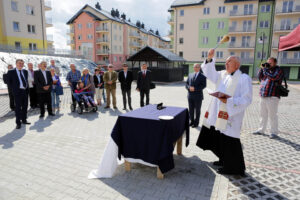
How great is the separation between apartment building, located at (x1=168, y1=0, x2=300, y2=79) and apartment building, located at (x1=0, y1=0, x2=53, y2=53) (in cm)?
2409

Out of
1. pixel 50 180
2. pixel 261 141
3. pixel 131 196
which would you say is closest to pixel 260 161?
pixel 261 141

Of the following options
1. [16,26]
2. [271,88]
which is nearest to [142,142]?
[271,88]

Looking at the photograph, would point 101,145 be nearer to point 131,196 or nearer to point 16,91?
point 131,196

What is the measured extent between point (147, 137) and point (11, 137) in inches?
178

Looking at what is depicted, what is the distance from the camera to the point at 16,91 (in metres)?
6.82

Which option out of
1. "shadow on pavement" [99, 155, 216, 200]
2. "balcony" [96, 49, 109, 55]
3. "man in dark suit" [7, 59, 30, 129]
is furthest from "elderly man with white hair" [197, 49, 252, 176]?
"balcony" [96, 49, 109, 55]

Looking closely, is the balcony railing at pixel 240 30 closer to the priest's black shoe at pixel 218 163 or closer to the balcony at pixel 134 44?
the balcony at pixel 134 44

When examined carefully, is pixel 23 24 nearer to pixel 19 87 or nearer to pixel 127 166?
pixel 19 87

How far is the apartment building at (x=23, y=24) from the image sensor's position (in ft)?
94.0

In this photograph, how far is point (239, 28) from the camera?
126 ft

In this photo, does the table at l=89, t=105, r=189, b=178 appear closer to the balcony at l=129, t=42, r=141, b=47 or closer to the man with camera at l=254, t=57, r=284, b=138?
the man with camera at l=254, t=57, r=284, b=138

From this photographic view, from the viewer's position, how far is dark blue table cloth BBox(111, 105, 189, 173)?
360cm

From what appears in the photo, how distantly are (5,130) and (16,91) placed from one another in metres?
1.26

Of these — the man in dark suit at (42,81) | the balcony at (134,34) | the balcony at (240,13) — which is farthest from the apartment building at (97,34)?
the man in dark suit at (42,81)
